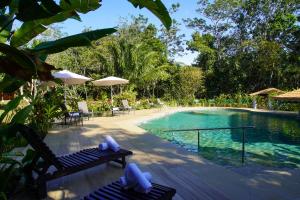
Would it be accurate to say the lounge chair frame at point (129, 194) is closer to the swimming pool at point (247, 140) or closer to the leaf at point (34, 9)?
the leaf at point (34, 9)

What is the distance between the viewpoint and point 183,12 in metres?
32.6

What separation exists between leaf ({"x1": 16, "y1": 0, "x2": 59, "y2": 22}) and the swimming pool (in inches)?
247

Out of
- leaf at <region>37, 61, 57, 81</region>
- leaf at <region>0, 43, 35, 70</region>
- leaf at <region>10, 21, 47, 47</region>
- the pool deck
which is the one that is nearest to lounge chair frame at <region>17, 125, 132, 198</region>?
the pool deck

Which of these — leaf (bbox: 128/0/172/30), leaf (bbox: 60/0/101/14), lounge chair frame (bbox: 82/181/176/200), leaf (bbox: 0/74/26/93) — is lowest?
lounge chair frame (bbox: 82/181/176/200)

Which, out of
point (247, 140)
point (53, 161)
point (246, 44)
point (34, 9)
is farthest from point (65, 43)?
point (246, 44)

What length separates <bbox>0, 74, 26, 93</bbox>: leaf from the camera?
231 cm

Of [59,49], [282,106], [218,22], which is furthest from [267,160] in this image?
[218,22]

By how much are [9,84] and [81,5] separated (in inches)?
37.0

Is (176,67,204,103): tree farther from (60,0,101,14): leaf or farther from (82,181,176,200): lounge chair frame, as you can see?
(60,0,101,14): leaf

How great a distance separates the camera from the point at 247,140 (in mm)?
11469

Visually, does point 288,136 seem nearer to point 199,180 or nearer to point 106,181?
point 199,180

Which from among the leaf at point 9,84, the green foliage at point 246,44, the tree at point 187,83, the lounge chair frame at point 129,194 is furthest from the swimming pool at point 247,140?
the green foliage at point 246,44

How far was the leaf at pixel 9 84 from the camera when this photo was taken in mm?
2309

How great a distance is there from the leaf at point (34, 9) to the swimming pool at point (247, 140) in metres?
6.26
